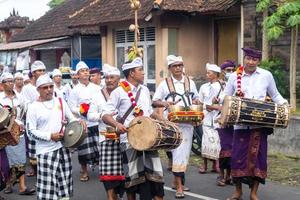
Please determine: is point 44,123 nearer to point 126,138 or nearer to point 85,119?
point 126,138

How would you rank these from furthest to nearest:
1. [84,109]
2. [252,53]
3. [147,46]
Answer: [147,46]
[84,109]
[252,53]

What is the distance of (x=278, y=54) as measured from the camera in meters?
13.8

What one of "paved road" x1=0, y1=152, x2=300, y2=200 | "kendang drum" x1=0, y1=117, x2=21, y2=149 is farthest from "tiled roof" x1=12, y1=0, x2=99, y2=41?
"kendang drum" x1=0, y1=117, x2=21, y2=149

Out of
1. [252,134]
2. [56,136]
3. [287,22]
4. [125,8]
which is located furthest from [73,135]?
[125,8]

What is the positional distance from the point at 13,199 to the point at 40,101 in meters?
2.06

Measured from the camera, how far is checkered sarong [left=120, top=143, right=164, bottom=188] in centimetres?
627

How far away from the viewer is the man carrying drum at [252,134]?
22.7 feet

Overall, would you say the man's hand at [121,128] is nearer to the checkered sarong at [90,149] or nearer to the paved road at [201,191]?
the paved road at [201,191]

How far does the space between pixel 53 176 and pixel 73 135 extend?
56 centimetres

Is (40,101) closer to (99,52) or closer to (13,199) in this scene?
(13,199)

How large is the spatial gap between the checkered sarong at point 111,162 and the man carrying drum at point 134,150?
0.46 meters

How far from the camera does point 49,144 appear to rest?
21.3 ft

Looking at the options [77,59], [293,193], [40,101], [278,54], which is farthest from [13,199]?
[77,59]

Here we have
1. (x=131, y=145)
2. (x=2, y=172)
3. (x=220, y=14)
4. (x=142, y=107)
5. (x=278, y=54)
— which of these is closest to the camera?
(x=131, y=145)
